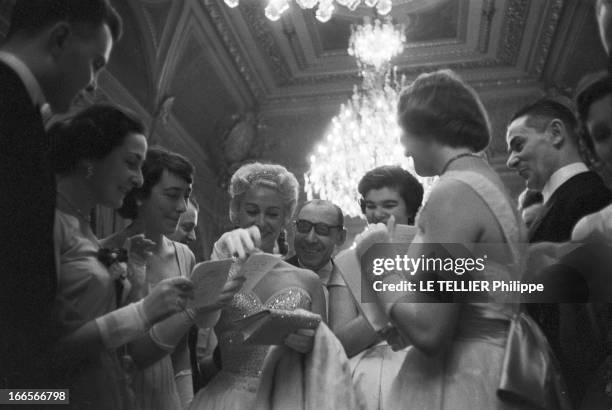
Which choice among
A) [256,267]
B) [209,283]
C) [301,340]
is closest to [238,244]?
[256,267]

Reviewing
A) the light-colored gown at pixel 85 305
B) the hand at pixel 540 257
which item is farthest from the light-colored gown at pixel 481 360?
the light-colored gown at pixel 85 305

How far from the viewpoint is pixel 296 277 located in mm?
2340

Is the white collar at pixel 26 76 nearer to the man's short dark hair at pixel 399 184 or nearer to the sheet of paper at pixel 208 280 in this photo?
the sheet of paper at pixel 208 280

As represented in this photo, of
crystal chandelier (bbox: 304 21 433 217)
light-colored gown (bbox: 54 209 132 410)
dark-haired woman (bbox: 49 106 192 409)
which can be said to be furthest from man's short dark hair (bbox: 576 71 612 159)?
crystal chandelier (bbox: 304 21 433 217)

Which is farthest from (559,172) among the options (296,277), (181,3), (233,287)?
(181,3)

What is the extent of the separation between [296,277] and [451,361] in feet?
2.85

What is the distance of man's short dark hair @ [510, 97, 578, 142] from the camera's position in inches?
87.0

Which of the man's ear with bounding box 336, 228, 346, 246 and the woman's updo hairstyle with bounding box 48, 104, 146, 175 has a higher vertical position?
the man's ear with bounding box 336, 228, 346, 246

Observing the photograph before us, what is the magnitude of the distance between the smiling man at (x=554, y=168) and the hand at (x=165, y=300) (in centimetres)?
118

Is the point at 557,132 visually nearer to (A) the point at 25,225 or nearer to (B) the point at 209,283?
(B) the point at 209,283

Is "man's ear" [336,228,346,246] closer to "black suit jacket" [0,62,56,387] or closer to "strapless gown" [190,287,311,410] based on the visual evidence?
"strapless gown" [190,287,311,410]

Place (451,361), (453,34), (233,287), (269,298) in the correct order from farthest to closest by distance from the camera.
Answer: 1. (453,34)
2. (269,298)
3. (233,287)
4. (451,361)

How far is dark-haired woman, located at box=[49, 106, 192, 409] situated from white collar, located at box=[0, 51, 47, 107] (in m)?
0.34

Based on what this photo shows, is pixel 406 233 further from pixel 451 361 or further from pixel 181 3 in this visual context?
pixel 181 3
